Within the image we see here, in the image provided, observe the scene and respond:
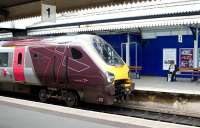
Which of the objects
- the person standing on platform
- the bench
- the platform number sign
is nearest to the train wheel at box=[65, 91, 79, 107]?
the platform number sign

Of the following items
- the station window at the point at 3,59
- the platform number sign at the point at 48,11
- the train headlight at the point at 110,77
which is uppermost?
the platform number sign at the point at 48,11

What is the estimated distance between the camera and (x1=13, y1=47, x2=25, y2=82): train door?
15125mm

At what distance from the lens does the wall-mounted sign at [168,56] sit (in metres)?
23.7

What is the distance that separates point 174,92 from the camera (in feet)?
41.1

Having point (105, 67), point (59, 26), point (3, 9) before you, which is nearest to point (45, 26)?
point (59, 26)

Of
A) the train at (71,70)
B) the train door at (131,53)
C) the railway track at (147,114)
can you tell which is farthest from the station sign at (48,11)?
the train door at (131,53)

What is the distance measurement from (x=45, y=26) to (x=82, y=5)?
17463 mm

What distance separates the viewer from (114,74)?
→ 12273mm

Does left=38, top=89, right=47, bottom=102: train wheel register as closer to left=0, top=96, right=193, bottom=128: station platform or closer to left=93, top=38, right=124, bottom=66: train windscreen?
left=93, top=38, right=124, bottom=66: train windscreen

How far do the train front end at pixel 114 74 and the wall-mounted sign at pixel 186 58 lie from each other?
34.2 ft

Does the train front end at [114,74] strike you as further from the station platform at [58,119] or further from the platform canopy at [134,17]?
the station platform at [58,119]

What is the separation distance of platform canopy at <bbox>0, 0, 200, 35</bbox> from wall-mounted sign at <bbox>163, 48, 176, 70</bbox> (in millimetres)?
3457

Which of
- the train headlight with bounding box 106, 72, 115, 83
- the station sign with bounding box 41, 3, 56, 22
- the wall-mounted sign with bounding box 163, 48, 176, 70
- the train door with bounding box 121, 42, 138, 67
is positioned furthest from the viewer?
the train door with bounding box 121, 42, 138, 67

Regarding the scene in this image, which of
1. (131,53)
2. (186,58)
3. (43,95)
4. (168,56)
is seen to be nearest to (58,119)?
(43,95)
